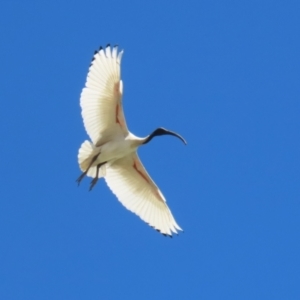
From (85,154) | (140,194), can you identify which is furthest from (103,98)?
(140,194)

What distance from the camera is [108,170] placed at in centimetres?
2209

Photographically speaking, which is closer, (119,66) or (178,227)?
(119,66)

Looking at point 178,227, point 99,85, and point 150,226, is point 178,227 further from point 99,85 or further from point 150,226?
point 99,85

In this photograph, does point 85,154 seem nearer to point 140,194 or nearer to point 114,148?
point 114,148

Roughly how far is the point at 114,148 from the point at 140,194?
1.59 metres

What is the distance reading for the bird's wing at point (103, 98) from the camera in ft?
67.0

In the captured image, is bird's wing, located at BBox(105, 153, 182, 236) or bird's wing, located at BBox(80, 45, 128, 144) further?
bird's wing, located at BBox(105, 153, 182, 236)

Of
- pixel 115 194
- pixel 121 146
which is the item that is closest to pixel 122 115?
pixel 121 146

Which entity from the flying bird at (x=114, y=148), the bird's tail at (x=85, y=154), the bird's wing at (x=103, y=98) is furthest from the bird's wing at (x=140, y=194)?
the bird's wing at (x=103, y=98)

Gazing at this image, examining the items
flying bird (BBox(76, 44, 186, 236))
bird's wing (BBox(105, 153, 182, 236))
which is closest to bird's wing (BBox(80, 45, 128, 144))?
flying bird (BBox(76, 44, 186, 236))

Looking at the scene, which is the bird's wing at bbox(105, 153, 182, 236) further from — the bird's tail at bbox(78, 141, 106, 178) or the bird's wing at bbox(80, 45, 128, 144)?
the bird's wing at bbox(80, 45, 128, 144)

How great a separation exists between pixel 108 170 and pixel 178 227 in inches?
59.2

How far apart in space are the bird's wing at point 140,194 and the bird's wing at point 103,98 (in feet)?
3.47

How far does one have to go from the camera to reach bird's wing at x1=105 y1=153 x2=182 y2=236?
72.1ft
